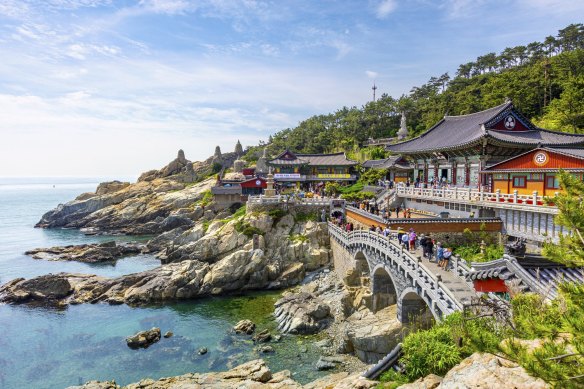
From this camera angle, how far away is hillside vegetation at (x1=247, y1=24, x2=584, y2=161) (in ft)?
190

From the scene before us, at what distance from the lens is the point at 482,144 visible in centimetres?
3272

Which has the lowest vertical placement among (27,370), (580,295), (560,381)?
(27,370)

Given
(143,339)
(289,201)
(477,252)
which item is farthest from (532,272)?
(289,201)

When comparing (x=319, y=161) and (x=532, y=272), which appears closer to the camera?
(x=532, y=272)

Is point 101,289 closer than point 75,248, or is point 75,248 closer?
point 101,289

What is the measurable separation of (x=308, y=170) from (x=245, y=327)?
4771cm

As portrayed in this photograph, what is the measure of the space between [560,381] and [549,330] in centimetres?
109

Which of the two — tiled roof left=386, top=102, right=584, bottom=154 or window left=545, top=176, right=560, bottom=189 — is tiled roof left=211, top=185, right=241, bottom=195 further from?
window left=545, top=176, right=560, bottom=189

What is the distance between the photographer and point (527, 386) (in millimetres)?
9727

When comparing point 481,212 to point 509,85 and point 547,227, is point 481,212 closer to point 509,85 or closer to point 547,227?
point 547,227

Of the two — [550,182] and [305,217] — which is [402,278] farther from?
[305,217]

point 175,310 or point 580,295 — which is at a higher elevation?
point 580,295

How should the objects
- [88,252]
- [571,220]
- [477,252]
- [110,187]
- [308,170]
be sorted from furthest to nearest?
1. [110,187]
2. [308,170]
3. [88,252]
4. [477,252]
5. [571,220]

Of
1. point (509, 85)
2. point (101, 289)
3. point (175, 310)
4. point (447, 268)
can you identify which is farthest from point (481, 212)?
point (509, 85)
